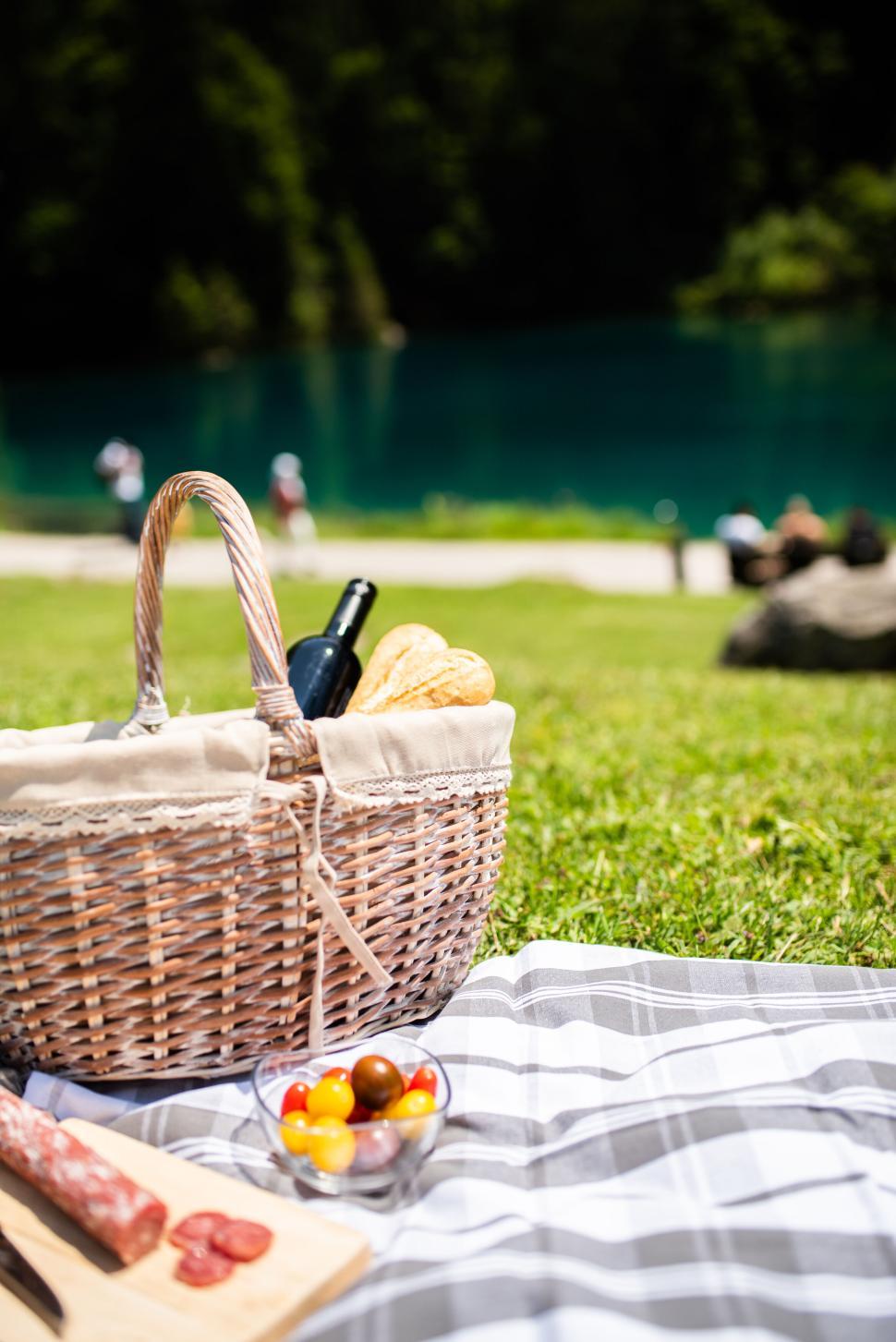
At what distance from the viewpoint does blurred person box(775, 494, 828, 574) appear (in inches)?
554

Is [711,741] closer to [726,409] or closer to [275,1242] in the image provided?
[275,1242]

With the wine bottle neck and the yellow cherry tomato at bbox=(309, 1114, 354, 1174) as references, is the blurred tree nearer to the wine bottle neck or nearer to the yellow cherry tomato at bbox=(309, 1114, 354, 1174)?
the wine bottle neck

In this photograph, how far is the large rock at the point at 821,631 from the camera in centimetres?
910

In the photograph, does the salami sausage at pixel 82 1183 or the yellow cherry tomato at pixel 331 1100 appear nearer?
the salami sausage at pixel 82 1183

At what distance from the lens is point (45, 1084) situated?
2047 mm

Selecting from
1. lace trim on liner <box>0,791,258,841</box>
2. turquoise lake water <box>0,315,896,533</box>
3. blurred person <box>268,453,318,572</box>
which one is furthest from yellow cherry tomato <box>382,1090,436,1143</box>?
turquoise lake water <box>0,315,896,533</box>

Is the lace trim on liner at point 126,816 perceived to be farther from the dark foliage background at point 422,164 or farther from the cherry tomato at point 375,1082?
the dark foliage background at point 422,164

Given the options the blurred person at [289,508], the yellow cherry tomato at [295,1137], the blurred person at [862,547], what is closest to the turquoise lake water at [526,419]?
the blurred person at [862,547]

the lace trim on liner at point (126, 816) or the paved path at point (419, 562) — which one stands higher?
the lace trim on liner at point (126, 816)

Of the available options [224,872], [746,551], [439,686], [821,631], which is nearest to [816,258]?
[746,551]

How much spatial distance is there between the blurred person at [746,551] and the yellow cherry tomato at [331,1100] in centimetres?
1321

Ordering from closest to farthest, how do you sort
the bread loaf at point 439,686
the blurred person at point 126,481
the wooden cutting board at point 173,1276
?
the wooden cutting board at point 173,1276
the bread loaf at point 439,686
the blurred person at point 126,481

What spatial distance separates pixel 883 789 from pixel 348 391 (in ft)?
150

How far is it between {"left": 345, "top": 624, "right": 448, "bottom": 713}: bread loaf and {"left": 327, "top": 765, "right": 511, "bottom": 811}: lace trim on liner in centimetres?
29
